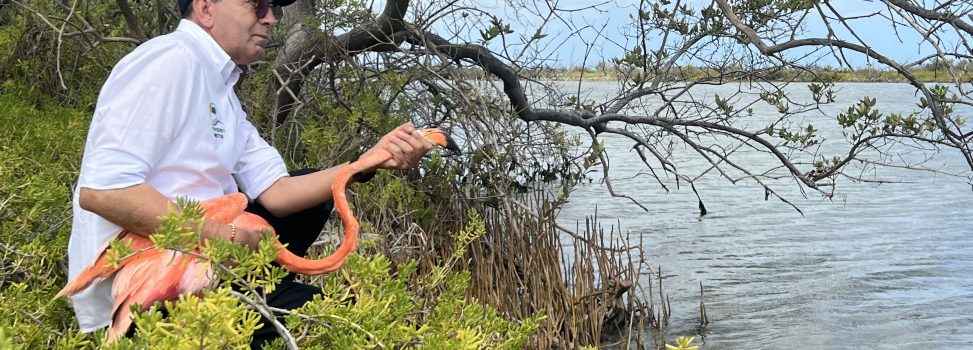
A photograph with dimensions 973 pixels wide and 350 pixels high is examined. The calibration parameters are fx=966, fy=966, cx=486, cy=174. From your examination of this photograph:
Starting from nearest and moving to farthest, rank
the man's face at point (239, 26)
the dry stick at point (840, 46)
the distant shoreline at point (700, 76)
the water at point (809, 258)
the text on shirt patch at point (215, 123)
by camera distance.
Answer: the text on shirt patch at point (215, 123) < the man's face at point (239, 26) < the dry stick at point (840, 46) < the distant shoreline at point (700, 76) < the water at point (809, 258)

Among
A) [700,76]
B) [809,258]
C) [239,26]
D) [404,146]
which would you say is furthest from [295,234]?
[809,258]

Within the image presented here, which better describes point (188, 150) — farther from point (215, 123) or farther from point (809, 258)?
point (809, 258)

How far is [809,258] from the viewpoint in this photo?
1082cm

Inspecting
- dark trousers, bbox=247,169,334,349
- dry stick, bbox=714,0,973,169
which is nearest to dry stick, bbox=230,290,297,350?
dark trousers, bbox=247,169,334,349

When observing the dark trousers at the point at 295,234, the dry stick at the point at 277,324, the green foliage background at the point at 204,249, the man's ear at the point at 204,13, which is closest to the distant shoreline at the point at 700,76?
the green foliage background at the point at 204,249

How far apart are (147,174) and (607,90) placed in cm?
492

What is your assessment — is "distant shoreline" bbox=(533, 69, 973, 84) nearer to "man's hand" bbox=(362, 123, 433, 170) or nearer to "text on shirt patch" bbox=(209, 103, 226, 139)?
"man's hand" bbox=(362, 123, 433, 170)

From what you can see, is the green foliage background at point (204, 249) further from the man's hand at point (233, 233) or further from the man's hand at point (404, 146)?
the man's hand at point (404, 146)

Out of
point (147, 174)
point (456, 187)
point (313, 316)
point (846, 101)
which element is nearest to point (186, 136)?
point (147, 174)

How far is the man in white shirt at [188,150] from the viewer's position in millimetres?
1918

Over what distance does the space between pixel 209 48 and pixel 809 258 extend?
31.9ft

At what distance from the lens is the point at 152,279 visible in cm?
195

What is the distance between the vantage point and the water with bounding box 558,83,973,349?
7785 mm

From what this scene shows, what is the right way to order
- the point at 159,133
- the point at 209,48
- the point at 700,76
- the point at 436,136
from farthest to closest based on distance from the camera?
the point at 700,76 → the point at 436,136 → the point at 209,48 → the point at 159,133
